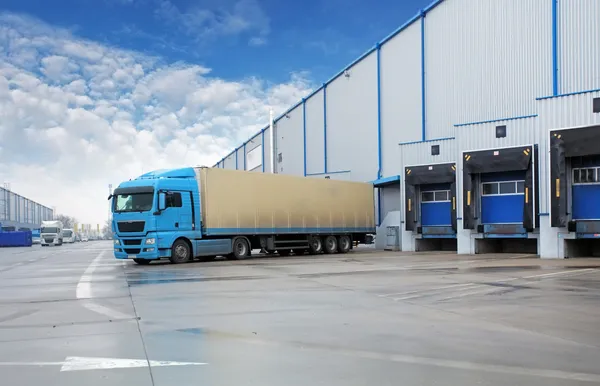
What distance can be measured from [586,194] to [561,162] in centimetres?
159

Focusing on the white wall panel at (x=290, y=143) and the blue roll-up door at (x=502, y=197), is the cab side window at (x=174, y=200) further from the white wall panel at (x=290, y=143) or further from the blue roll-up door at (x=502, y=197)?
the white wall panel at (x=290, y=143)

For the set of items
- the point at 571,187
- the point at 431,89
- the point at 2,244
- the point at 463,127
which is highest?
the point at 431,89

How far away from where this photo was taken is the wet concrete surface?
546 centimetres

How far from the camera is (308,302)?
10.1 metres

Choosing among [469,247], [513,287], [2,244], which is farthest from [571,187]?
[2,244]

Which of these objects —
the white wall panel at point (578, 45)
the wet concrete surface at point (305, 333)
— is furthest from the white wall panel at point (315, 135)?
the wet concrete surface at point (305, 333)

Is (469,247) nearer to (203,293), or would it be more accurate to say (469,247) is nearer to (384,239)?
(384,239)

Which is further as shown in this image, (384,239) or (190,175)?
(384,239)

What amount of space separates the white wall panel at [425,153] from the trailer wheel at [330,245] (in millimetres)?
5350

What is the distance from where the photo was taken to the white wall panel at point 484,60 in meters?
26.6

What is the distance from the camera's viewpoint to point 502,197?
25109 mm

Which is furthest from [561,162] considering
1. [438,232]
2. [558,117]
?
[438,232]

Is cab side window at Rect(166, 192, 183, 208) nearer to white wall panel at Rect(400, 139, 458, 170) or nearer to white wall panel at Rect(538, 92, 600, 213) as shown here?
white wall panel at Rect(400, 139, 458, 170)

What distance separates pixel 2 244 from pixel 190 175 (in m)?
52.3
